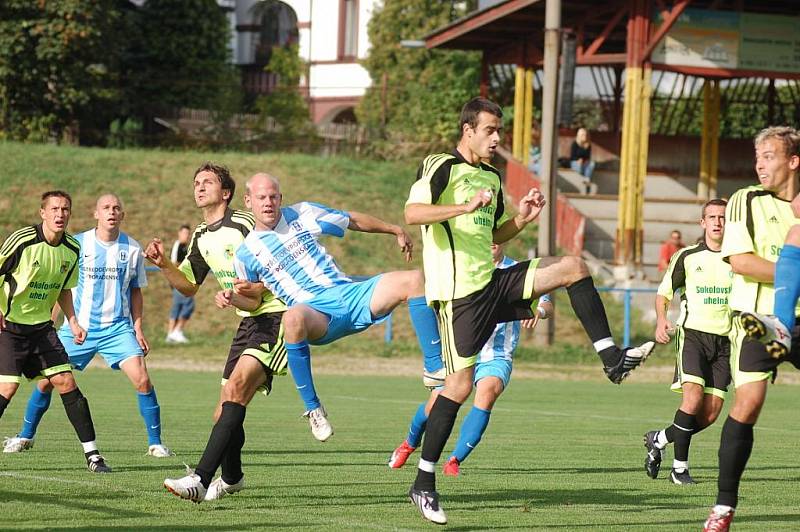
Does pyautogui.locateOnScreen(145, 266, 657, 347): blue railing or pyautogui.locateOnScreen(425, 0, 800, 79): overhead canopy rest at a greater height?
pyautogui.locateOnScreen(425, 0, 800, 79): overhead canopy

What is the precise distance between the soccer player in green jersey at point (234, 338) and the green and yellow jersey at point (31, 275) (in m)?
1.25

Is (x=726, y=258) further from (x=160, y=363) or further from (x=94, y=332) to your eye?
(x=160, y=363)

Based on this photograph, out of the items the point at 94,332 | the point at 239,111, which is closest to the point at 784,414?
the point at 94,332

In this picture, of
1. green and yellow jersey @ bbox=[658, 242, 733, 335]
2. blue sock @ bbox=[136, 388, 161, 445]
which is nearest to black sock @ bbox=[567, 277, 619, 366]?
green and yellow jersey @ bbox=[658, 242, 733, 335]

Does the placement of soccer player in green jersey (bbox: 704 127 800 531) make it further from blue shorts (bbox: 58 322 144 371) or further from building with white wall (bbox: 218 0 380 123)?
building with white wall (bbox: 218 0 380 123)

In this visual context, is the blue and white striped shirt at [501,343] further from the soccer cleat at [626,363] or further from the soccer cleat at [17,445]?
the soccer cleat at [17,445]

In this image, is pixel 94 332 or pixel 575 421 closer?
pixel 94 332

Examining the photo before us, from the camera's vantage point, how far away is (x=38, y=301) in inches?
415

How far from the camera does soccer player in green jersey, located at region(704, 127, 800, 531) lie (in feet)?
24.6

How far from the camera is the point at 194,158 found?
113ft

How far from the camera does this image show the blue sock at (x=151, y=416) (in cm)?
1134

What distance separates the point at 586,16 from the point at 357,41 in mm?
21323

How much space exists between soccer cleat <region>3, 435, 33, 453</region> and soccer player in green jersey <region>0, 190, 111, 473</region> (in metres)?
0.94

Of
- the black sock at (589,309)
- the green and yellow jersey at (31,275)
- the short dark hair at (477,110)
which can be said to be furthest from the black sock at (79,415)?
the black sock at (589,309)
